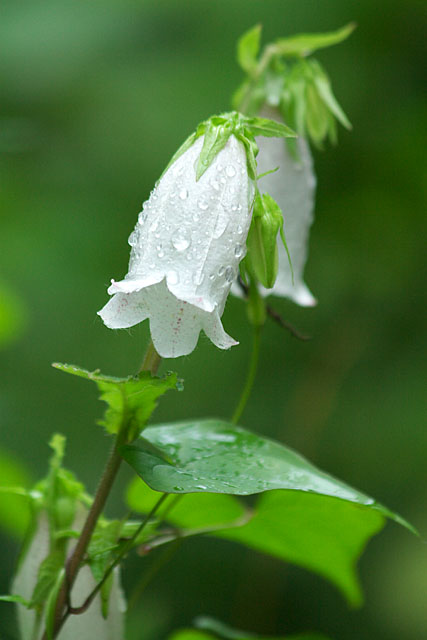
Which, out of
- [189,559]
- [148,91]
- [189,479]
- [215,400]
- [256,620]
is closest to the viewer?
[189,479]

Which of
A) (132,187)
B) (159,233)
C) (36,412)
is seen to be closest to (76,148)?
(132,187)

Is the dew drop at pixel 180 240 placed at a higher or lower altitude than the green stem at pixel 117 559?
higher

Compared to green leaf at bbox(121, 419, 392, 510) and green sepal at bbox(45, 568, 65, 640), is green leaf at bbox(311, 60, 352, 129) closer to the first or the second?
green leaf at bbox(121, 419, 392, 510)

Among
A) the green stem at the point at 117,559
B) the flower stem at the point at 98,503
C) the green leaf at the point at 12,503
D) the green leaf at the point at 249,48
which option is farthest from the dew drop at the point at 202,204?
the green leaf at the point at 12,503

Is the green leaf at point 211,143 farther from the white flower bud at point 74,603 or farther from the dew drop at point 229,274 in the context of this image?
the white flower bud at point 74,603

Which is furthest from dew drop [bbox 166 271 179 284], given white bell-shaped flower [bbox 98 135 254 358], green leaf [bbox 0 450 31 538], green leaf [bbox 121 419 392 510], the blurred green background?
the blurred green background

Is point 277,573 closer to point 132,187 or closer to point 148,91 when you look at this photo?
point 132,187
